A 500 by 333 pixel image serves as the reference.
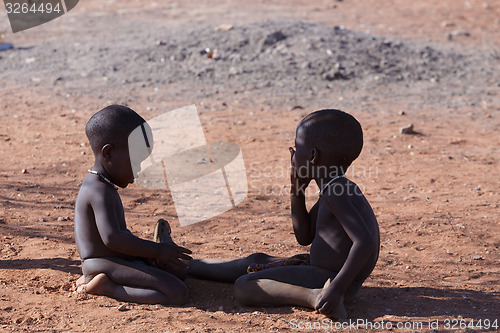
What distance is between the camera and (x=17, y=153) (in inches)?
243

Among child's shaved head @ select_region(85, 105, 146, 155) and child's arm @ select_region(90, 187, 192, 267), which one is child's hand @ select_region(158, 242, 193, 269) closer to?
child's arm @ select_region(90, 187, 192, 267)

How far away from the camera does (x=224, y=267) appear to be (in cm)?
364

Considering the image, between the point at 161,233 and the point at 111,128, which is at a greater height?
the point at 111,128

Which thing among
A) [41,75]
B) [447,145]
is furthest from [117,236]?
[41,75]

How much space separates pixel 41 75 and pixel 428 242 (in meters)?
7.24

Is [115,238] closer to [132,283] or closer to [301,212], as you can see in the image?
[132,283]

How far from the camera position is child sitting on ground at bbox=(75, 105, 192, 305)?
3.20 metres

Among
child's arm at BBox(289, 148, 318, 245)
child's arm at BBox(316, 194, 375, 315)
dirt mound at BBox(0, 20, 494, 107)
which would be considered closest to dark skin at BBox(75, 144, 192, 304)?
child's arm at BBox(289, 148, 318, 245)

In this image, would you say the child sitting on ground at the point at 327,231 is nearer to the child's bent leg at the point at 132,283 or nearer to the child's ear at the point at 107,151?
the child's bent leg at the point at 132,283

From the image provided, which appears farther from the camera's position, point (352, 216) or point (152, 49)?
point (152, 49)

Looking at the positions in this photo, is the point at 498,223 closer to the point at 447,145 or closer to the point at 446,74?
the point at 447,145

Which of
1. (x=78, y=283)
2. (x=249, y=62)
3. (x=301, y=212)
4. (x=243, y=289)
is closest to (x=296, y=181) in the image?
(x=301, y=212)

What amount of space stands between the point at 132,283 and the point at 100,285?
6.7 inches

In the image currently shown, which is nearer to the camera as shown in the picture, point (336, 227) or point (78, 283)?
point (336, 227)
